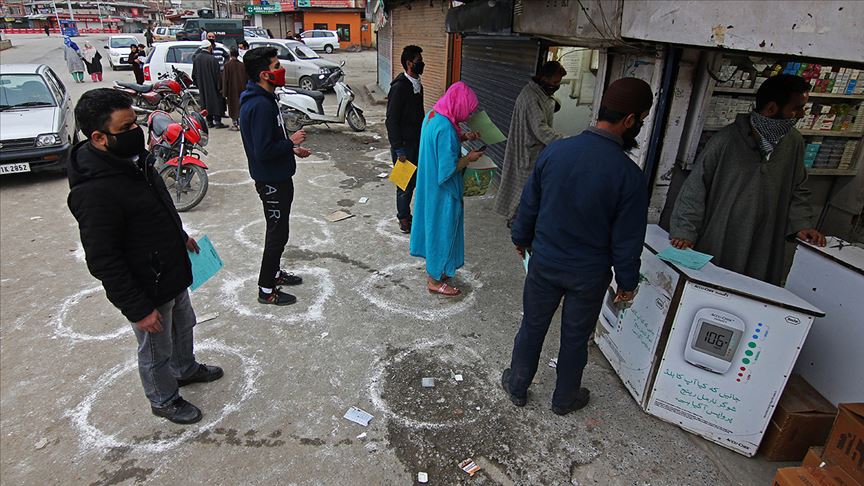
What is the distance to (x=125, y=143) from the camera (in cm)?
228

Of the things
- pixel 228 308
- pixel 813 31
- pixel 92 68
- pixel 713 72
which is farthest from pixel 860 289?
pixel 92 68

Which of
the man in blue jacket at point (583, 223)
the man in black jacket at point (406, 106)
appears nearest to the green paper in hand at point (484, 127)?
the man in black jacket at point (406, 106)

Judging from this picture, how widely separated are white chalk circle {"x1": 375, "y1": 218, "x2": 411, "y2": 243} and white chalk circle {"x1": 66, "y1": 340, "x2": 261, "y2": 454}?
7.72ft

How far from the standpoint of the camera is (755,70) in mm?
3498

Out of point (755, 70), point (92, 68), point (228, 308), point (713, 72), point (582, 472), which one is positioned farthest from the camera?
point (92, 68)

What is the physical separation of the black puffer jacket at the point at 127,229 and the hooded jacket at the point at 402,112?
2.75m

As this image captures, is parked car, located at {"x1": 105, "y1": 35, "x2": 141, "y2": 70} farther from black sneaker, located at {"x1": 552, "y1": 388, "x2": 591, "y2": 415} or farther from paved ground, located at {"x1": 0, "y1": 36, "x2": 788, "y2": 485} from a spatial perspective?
black sneaker, located at {"x1": 552, "y1": 388, "x2": 591, "y2": 415}

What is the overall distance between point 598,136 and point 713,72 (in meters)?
1.64

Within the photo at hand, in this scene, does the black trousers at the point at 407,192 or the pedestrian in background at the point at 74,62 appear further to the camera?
the pedestrian in background at the point at 74,62

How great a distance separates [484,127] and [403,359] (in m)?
2.00

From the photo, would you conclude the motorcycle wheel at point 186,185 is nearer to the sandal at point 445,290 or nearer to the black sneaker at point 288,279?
the black sneaker at point 288,279

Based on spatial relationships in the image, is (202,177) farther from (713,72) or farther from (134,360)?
(713,72)

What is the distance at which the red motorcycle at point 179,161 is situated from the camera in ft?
19.7

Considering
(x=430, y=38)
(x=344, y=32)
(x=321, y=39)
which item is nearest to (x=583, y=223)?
(x=430, y=38)
